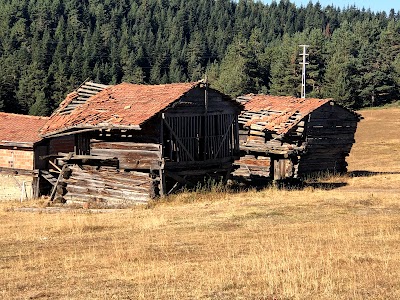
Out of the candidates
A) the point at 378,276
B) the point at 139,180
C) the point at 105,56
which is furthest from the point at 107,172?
the point at 105,56

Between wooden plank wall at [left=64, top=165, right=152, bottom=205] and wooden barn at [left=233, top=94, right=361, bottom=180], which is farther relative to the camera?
wooden barn at [left=233, top=94, right=361, bottom=180]

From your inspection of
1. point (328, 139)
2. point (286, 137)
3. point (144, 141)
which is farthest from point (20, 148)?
point (328, 139)

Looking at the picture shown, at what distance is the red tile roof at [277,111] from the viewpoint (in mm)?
36969

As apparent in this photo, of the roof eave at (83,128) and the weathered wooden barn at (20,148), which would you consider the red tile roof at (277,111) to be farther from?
the roof eave at (83,128)

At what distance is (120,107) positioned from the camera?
28391mm

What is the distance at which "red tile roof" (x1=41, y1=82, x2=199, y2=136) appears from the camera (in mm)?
26859

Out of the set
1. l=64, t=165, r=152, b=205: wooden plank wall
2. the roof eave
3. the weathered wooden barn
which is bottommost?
l=64, t=165, r=152, b=205: wooden plank wall

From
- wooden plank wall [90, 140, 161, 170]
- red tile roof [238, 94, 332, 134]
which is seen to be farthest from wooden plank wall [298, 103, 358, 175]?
wooden plank wall [90, 140, 161, 170]

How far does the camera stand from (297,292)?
11.0 meters

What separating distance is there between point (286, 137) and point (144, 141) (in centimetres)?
1181

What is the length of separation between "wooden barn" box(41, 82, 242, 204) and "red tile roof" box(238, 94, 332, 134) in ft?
19.9

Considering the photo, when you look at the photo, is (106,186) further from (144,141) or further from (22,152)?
(22,152)

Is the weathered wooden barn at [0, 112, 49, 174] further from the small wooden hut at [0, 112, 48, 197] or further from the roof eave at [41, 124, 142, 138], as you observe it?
the roof eave at [41, 124, 142, 138]

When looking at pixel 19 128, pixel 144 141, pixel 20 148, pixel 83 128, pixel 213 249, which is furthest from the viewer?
pixel 19 128
